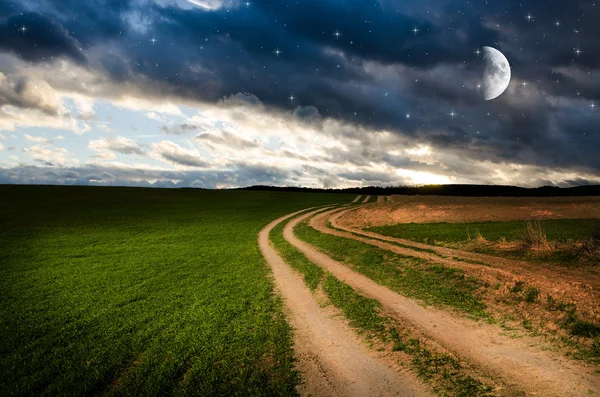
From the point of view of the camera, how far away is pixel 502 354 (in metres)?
9.26

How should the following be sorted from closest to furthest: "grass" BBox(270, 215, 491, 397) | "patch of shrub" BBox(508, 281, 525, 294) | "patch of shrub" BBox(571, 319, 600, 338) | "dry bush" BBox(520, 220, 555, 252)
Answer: "grass" BBox(270, 215, 491, 397), "patch of shrub" BBox(571, 319, 600, 338), "patch of shrub" BBox(508, 281, 525, 294), "dry bush" BBox(520, 220, 555, 252)

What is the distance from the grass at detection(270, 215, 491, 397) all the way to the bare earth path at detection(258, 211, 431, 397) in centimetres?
53

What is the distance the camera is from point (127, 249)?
30.7 meters

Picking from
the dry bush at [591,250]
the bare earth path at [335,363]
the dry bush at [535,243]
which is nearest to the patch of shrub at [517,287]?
the dry bush at [591,250]

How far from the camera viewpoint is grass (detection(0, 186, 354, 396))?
8.79 m

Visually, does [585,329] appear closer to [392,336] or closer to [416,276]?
[392,336]

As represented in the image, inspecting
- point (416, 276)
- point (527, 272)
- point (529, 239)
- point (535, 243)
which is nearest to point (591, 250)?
point (535, 243)

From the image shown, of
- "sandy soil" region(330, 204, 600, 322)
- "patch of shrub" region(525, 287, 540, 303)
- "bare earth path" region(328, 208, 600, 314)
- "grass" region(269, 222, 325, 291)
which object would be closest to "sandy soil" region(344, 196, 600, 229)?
"grass" region(269, 222, 325, 291)

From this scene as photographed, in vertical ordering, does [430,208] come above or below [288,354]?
above

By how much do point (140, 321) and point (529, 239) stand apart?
2462 centimetres

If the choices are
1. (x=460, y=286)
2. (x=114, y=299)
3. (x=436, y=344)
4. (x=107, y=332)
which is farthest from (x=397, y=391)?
(x=114, y=299)

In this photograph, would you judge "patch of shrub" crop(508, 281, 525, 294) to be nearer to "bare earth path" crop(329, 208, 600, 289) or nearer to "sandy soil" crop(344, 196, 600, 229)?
"bare earth path" crop(329, 208, 600, 289)

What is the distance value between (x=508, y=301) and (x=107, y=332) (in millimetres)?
15915

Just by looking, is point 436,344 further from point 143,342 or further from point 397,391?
point 143,342
